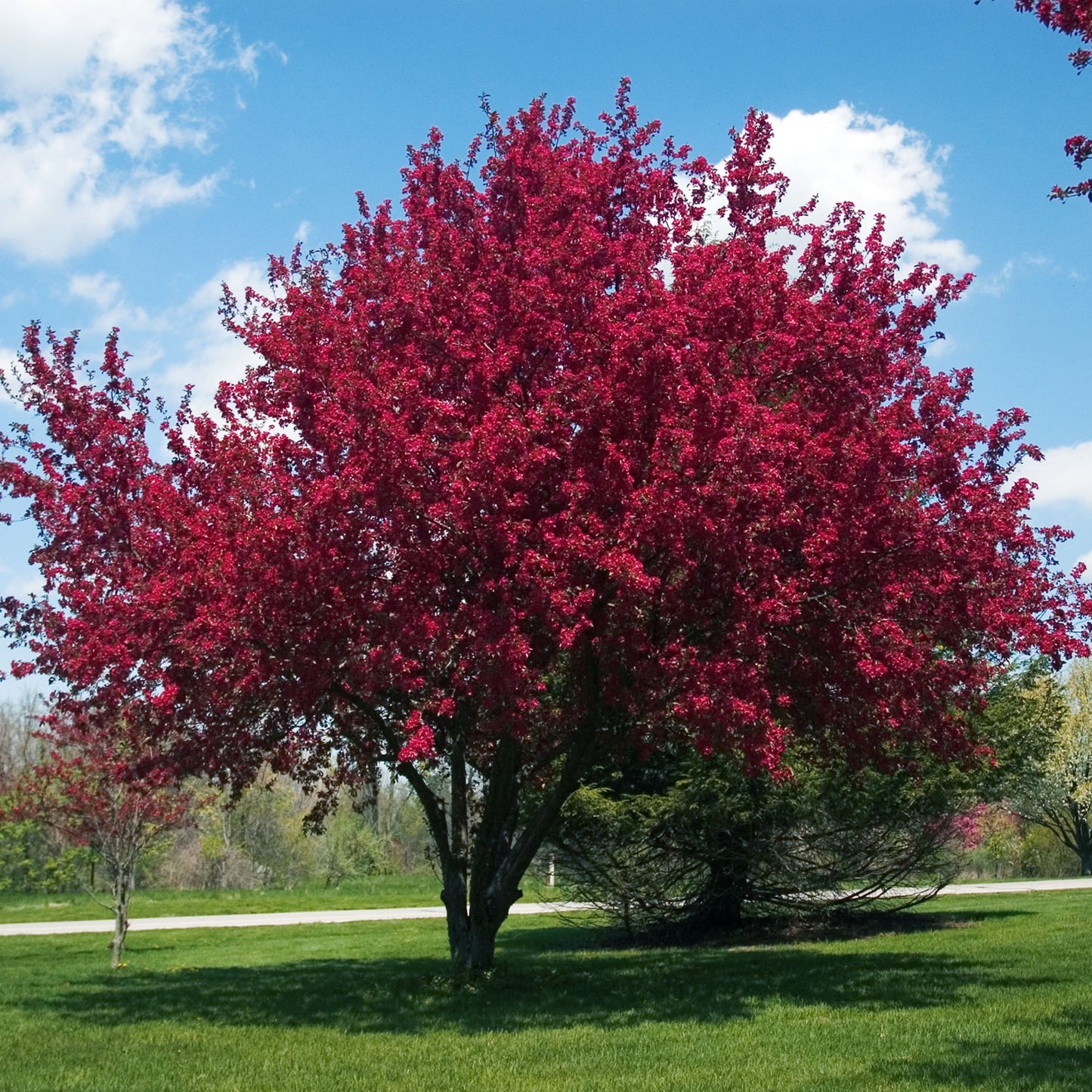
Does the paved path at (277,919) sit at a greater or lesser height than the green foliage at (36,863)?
lesser

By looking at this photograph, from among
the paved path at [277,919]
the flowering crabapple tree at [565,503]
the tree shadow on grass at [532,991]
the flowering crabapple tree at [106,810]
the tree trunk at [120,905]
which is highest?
the flowering crabapple tree at [565,503]

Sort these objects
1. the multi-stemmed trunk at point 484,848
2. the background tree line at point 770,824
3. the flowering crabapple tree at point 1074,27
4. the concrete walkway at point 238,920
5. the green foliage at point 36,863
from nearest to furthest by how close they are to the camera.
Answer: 1. the flowering crabapple tree at point 1074,27
2. the multi-stemmed trunk at point 484,848
3. the background tree line at point 770,824
4. the concrete walkway at point 238,920
5. the green foliage at point 36,863

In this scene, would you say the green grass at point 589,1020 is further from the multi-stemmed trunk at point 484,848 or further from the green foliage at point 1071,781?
the green foliage at point 1071,781

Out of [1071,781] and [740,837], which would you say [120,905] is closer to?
[740,837]

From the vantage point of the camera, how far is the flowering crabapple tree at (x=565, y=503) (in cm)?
1050

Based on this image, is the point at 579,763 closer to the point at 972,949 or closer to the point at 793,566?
the point at 793,566

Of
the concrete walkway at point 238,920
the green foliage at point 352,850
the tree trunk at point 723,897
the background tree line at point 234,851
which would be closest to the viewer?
the tree trunk at point 723,897

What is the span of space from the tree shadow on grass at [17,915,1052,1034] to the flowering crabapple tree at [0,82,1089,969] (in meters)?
2.23

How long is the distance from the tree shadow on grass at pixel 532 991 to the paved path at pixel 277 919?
9.55 m

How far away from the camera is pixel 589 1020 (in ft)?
37.1

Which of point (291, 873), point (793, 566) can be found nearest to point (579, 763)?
point (793, 566)

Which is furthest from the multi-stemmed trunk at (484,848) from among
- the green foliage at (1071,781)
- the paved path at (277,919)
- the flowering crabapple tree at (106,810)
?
the green foliage at (1071,781)

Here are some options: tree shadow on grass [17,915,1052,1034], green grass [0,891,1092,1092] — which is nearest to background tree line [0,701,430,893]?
tree shadow on grass [17,915,1052,1034]

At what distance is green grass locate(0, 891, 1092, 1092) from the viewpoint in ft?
28.3
